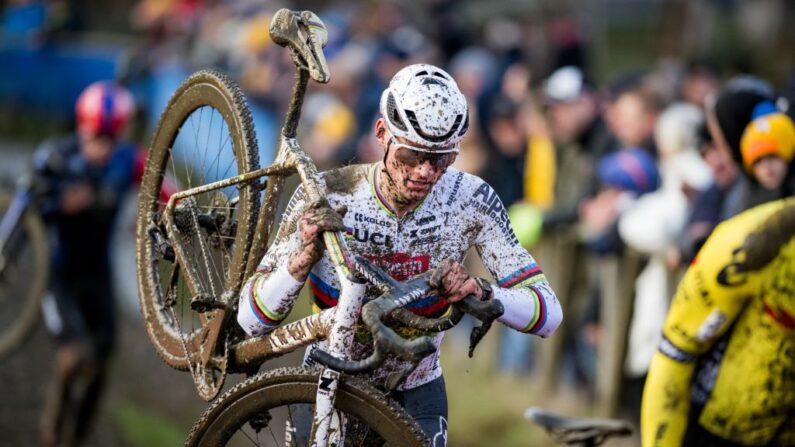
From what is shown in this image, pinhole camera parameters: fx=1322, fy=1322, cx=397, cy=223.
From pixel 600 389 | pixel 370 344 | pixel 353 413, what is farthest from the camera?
pixel 600 389

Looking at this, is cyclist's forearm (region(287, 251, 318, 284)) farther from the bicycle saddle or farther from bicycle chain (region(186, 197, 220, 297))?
the bicycle saddle

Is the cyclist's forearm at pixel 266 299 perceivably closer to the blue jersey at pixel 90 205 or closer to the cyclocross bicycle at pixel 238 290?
the cyclocross bicycle at pixel 238 290

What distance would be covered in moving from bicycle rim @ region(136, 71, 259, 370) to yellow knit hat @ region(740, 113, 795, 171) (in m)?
2.05

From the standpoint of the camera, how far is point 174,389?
11211mm

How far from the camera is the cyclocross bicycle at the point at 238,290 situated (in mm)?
4535

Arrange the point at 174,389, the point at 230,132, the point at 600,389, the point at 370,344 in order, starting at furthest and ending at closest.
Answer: the point at 174,389
the point at 600,389
the point at 230,132
the point at 370,344

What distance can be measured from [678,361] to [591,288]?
4.15m

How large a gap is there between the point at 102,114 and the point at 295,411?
15.8 ft

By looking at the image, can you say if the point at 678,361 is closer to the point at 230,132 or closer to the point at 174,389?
the point at 230,132

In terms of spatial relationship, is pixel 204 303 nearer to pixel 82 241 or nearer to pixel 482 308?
pixel 482 308

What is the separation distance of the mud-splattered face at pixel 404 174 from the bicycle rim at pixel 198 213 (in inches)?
26.6

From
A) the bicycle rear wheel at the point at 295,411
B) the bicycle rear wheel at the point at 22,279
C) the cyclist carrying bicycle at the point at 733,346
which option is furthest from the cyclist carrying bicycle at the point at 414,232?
the bicycle rear wheel at the point at 22,279

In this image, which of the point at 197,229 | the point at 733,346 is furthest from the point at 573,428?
the point at 197,229

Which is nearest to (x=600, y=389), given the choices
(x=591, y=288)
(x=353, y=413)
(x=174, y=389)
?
(x=591, y=288)
